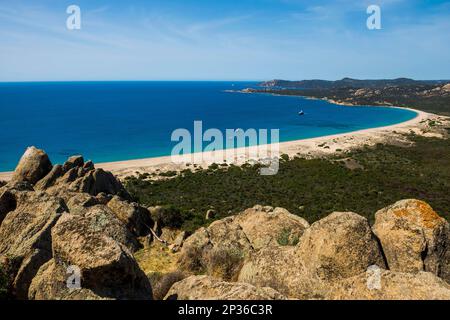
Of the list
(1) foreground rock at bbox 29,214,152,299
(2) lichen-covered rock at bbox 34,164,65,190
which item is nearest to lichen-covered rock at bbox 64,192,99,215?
(2) lichen-covered rock at bbox 34,164,65,190

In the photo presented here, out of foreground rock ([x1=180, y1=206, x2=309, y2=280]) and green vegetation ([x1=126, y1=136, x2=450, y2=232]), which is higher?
A: foreground rock ([x1=180, y1=206, x2=309, y2=280])

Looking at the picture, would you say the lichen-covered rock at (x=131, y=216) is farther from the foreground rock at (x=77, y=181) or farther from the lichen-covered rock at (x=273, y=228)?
the lichen-covered rock at (x=273, y=228)

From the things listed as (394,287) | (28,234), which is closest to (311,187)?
(28,234)

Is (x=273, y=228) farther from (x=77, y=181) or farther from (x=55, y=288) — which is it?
(x=77, y=181)

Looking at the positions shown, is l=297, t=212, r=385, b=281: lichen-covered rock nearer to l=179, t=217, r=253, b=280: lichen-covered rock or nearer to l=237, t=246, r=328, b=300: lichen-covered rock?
l=237, t=246, r=328, b=300: lichen-covered rock

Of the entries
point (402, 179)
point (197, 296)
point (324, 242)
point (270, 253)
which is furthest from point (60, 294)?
point (402, 179)

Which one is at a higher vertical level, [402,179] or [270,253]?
[270,253]
